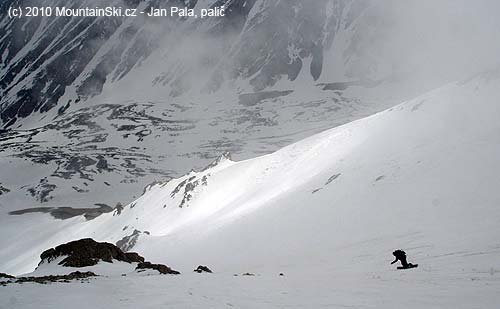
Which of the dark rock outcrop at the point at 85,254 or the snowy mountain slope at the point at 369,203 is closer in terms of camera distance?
the snowy mountain slope at the point at 369,203

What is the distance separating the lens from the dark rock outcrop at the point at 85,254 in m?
24.7

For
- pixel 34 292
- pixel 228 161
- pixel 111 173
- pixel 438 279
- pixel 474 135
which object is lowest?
pixel 438 279

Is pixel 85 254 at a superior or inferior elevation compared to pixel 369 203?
superior

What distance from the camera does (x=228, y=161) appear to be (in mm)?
67938

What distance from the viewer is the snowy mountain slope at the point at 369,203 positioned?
65.3 feet

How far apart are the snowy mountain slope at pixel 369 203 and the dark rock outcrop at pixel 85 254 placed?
18.8ft

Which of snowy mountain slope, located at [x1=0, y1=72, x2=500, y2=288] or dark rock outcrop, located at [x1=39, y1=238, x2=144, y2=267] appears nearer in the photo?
snowy mountain slope, located at [x1=0, y1=72, x2=500, y2=288]

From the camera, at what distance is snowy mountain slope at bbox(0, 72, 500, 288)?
19.9 m

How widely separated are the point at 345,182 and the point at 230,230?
901 cm

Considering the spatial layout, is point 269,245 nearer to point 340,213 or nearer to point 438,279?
point 340,213

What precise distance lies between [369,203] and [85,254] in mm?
16157

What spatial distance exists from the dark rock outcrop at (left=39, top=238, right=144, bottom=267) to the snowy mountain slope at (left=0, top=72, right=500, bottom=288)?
226 inches

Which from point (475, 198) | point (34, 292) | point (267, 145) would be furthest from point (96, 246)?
point (267, 145)

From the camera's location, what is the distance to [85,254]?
2520 centimetres
